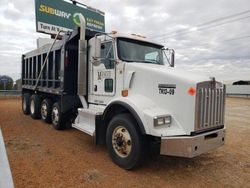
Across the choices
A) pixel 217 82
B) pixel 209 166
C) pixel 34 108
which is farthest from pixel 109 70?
pixel 34 108

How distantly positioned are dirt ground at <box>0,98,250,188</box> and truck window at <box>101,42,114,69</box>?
6.77 feet

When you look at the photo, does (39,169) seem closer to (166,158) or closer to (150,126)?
(150,126)

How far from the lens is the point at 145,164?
16.6 feet

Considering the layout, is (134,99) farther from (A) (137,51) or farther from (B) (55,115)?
(B) (55,115)

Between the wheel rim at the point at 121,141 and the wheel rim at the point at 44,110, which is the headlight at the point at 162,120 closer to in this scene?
the wheel rim at the point at 121,141

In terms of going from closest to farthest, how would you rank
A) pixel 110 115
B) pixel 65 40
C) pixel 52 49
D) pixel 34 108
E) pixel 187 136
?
pixel 187 136 → pixel 110 115 → pixel 65 40 → pixel 52 49 → pixel 34 108

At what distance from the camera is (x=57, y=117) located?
7.80 meters

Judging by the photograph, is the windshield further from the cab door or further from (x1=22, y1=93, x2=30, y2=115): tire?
(x1=22, y1=93, x2=30, y2=115): tire

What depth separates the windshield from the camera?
550 cm

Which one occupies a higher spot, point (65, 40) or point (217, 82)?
point (65, 40)

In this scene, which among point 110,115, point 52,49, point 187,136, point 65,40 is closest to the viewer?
point 187,136

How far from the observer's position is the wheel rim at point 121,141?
4697 mm

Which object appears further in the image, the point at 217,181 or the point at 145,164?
the point at 145,164

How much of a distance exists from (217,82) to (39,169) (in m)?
3.75
